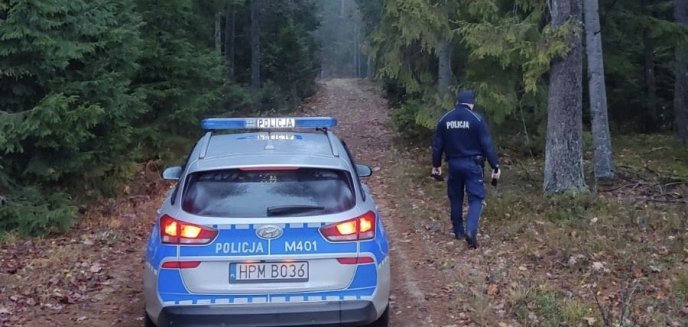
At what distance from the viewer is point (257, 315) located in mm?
5453

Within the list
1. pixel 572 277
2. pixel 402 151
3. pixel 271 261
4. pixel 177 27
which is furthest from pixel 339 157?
pixel 402 151

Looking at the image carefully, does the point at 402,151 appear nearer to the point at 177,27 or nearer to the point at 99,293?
the point at 177,27

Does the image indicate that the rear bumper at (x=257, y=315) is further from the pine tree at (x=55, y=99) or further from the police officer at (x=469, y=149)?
the pine tree at (x=55, y=99)

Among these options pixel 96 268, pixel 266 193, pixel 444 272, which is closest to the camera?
pixel 266 193

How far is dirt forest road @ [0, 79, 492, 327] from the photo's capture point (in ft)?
23.8

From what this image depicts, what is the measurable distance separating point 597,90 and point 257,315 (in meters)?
10.5

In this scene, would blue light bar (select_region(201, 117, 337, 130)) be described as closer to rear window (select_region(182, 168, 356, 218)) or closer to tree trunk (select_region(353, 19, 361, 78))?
rear window (select_region(182, 168, 356, 218))

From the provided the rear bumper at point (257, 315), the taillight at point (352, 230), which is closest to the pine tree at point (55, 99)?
the rear bumper at point (257, 315)

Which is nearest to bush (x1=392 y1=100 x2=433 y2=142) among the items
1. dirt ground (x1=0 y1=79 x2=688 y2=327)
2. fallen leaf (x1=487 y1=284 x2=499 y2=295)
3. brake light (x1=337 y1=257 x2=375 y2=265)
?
dirt ground (x1=0 y1=79 x2=688 y2=327)

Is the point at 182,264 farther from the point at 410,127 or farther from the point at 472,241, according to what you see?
the point at 410,127

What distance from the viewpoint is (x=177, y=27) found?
1620cm

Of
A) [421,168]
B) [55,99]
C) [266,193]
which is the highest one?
[55,99]

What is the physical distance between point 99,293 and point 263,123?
284 centimetres

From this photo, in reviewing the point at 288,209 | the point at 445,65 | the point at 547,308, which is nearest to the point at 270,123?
the point at 288,209
